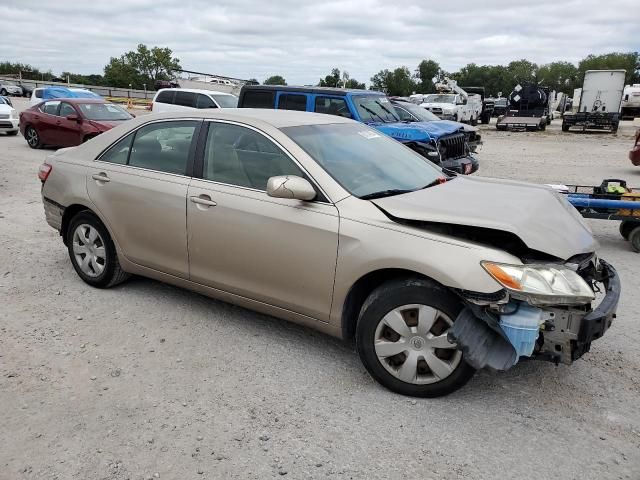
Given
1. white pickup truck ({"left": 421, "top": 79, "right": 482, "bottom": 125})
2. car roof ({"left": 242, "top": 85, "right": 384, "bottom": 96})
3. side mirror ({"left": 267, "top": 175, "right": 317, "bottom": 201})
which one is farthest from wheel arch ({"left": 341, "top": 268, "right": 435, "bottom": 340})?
white pickup truck ({"left": 421, "top": 79, "right": 482, "bottom": 125})

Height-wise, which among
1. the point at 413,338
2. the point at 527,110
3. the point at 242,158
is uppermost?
the point at 527,110

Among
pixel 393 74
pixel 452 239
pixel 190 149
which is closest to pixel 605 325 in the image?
pixel 452 239

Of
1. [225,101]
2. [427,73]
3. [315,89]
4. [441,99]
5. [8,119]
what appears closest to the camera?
[315,89]

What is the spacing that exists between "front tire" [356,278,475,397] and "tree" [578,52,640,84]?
109912 mm

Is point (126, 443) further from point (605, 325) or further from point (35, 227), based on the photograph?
point (35, 227)

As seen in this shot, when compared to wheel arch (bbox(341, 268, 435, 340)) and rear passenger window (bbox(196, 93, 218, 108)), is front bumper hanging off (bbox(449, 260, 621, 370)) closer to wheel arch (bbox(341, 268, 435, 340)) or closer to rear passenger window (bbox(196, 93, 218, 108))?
wheel arch (bbox(341, 268, 435, 340))

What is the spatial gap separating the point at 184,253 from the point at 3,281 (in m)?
2.21

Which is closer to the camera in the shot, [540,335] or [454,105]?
[540,335]

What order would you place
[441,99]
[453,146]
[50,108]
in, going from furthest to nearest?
[441,99] < [50,108] < [453,146]

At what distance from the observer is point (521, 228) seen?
3061 mm

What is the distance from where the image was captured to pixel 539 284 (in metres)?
2.88

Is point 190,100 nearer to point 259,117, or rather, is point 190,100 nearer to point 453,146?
point 453,146

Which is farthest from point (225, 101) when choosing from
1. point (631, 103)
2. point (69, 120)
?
point (631, 103)

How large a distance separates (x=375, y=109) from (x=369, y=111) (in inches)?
15.2
